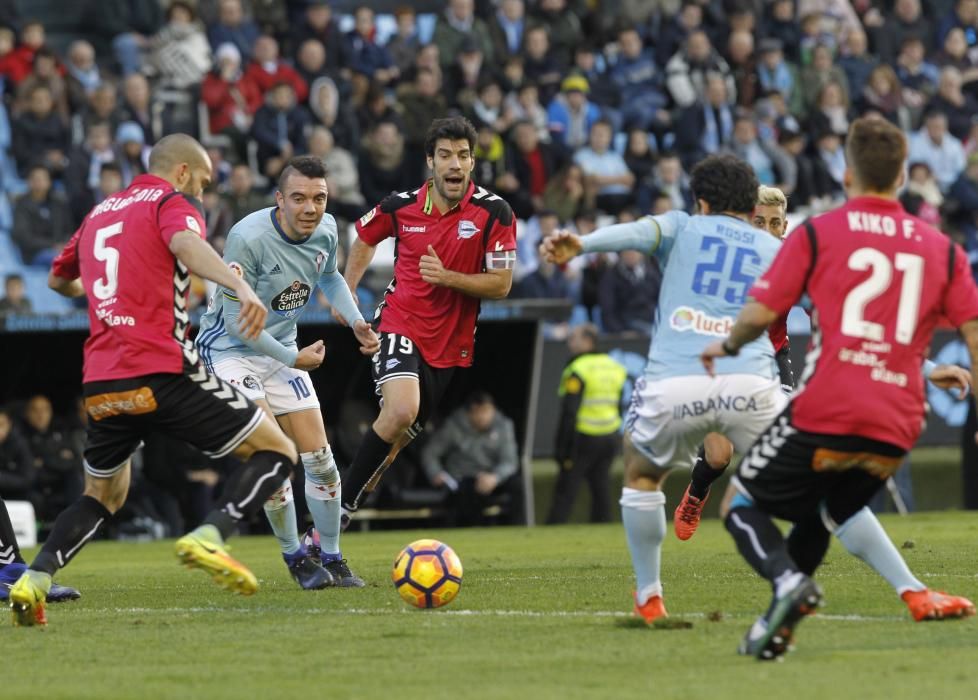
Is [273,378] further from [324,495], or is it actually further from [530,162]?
[530,162]

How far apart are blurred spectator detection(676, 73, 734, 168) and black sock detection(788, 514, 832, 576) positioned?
16.6 m

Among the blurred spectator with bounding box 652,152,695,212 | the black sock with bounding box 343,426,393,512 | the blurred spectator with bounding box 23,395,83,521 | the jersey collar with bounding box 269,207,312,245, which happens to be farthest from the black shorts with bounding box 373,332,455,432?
the blurred spectator with bounding box 652,152,695,212

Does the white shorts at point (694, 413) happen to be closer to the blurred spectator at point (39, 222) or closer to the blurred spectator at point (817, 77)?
the blurred spectator at point (39, 222)

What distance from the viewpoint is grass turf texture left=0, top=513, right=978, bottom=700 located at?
6105 millimetres

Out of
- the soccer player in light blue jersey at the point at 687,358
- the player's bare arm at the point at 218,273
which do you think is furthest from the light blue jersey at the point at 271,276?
the soccer player in light blue jersey at the point at 687,358

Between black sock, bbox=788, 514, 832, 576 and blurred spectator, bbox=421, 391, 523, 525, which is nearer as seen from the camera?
black sock, bbox=788, 514, 832, 576

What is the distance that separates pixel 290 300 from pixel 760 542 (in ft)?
14.6

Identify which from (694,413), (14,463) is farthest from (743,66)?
(694,413)

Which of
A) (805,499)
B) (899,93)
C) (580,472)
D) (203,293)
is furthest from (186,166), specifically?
(899,93)

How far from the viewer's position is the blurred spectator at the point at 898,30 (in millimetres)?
27203

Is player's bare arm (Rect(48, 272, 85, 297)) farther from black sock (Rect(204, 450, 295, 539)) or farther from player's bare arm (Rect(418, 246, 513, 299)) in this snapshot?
player's bare arm (Rect(418, 246, 513, 299))

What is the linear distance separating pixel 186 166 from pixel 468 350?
309cm

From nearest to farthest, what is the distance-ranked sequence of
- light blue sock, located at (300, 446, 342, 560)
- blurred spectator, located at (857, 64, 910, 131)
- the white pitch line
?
1. the white pitch line
2. light blue sock, located at (300, 446, 342, 560)
3. blurred spectator, located at (857, 64, 910, 131)

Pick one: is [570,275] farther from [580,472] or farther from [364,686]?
[364,686]
